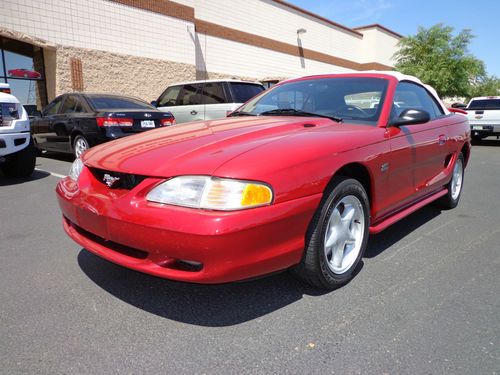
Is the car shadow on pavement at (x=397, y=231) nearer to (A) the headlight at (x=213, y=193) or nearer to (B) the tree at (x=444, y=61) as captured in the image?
(A) the headlight at (x=213, y=193)

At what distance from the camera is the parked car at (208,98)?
29.5 ft

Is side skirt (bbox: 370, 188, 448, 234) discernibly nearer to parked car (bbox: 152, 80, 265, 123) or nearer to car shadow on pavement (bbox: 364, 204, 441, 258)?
car shadow on pavement (bbox: 364, 204, 441, 258)

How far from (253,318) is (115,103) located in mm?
6369

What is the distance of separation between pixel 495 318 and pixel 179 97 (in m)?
8.96

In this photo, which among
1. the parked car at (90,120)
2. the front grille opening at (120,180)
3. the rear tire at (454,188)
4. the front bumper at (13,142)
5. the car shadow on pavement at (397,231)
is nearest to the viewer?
the front grille opening at (120,180)

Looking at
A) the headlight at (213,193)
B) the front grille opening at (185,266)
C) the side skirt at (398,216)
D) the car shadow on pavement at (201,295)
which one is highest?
the headlight at (213,193)

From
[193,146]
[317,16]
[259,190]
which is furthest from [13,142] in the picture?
[317,16]

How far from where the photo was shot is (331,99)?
11.2ft

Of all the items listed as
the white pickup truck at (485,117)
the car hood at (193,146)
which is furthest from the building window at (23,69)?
the white pickup truck at (485,117)

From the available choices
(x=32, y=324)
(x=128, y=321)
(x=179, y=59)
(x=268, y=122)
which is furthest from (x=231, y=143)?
(x=179, y=59)

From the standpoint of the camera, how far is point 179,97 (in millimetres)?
10078

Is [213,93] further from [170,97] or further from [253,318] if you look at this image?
[253,318]

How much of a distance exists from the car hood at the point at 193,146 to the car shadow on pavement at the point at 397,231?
111 cm

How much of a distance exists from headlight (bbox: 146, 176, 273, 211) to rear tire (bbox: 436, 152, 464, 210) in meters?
3.24
